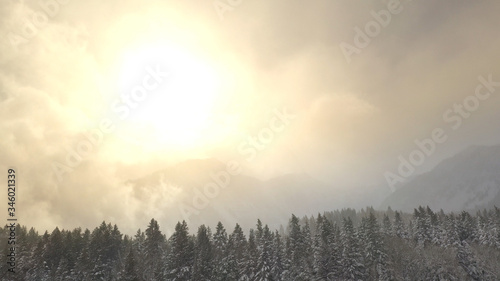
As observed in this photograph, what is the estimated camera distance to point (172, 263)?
84.4m

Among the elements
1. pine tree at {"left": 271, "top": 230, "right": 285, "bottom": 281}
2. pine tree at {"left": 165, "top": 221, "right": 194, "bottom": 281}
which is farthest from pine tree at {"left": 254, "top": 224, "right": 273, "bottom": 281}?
pine tree at {"left": 165, "top": 221, "right": 194, "bottom": 281}

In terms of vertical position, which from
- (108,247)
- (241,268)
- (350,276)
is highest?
(108,247)

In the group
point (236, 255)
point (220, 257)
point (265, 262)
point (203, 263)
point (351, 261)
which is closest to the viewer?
point (351, 261)

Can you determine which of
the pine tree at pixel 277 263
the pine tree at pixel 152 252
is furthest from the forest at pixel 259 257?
the pine tree at pixel 277 263

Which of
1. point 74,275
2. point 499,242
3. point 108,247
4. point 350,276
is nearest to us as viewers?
point 350,276

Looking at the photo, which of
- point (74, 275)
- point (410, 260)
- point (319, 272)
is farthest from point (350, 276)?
point (74, 275)

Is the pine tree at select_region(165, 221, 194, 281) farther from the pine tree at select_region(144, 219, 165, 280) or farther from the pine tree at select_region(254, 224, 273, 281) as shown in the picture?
the pine tree at select_region(254, 224, 273, 281)

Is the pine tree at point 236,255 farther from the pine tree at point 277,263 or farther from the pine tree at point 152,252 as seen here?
the pine tree at point 152,252

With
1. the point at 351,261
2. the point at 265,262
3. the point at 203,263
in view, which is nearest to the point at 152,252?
the point at 203,263

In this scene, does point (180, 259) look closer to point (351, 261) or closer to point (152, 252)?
point (152, 252)

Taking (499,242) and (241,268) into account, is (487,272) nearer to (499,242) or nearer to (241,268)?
(499,242)

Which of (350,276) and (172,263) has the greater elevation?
(172,263)

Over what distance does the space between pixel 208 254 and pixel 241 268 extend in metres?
10.3

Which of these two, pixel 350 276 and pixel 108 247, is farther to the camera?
pixel 108 247
